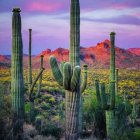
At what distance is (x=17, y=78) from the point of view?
14.2 metres

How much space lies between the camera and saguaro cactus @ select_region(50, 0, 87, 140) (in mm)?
11727

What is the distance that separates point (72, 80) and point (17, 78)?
10.3ft

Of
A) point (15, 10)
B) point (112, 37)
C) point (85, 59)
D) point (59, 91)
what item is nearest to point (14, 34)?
point (15, 10)

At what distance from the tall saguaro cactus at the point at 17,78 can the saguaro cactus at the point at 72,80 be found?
229cm

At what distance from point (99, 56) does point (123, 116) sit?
114m

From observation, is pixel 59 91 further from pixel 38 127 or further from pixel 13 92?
pixel 13 92

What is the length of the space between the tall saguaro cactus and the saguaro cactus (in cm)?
229

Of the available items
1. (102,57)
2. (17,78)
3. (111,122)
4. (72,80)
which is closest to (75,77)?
(72,80)


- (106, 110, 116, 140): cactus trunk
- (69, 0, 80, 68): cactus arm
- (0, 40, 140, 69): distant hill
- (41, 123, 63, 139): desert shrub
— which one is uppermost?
(0, 40, 140, 69): distant hill

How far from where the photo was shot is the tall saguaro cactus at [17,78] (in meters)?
14.1

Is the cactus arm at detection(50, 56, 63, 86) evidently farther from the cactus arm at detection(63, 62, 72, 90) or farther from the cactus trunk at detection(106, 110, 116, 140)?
the cactus trunk at detection(106, 110, 116, 140)

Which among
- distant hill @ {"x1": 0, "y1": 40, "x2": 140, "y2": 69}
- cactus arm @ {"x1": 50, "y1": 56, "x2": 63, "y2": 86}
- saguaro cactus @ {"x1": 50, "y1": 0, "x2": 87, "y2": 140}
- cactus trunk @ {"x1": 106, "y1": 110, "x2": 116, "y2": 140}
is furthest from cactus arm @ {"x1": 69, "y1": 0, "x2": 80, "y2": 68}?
distant hill @ {"x1": 0, "y1": 40, "x2": 140, "y2": 69}

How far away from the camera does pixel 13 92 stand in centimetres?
1416

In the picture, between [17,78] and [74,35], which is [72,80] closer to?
[74,35]
